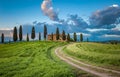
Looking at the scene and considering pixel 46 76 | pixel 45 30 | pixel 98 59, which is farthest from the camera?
pixel 45 30

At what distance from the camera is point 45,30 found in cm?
15225

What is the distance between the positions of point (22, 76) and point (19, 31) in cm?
12189

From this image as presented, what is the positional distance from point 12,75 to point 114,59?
61.3ft

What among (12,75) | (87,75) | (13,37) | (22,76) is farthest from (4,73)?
(13,37)

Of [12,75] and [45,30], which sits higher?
[45,30]

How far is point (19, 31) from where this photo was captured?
14538 cm

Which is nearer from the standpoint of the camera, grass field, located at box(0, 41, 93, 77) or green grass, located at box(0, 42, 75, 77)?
grass field, located at box(0, 41, 93, 77)

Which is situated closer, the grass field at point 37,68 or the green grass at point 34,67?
the grass field at point 37,68

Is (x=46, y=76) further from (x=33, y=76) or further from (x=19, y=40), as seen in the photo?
(x=19, y=40)

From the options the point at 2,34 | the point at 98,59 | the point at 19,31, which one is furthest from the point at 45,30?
the point at 98,59

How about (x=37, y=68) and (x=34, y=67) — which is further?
(x=34, y=67)

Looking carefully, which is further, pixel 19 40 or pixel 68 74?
pixel 19 40

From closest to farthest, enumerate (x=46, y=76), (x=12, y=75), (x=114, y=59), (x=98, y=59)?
(x=46, y=76)
(x=12, y=75)
(x=114, y=59)
(x=98, y=59)

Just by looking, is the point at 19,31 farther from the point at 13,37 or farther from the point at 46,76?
the point at 46,76
